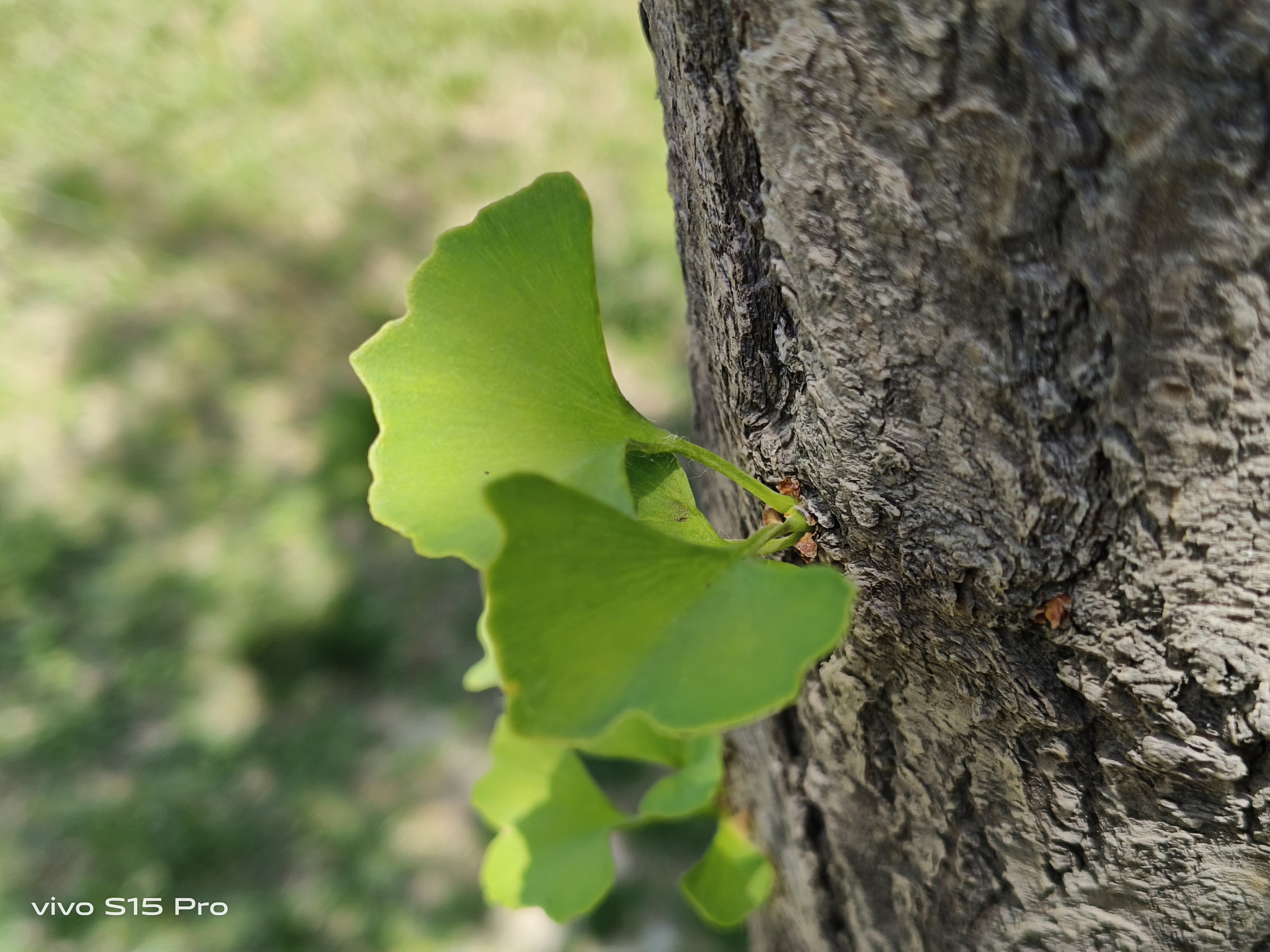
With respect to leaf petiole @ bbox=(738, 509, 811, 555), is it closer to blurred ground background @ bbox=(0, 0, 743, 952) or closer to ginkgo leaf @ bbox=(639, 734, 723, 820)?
ginkgo leaf @ bbox=(639, 734, 723, 820)

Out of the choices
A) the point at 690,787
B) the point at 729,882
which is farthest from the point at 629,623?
the point at 729,882

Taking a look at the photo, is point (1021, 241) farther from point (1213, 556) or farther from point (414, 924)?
point (414, 924)

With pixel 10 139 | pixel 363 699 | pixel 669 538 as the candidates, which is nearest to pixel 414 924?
pixel 363 699

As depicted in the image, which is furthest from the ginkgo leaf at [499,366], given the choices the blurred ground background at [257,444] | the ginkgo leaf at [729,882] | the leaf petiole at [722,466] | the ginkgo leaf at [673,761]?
the blurred ground background at [257,444]

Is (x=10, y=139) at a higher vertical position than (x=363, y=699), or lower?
higher

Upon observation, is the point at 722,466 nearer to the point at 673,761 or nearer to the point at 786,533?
the point at 786,533
